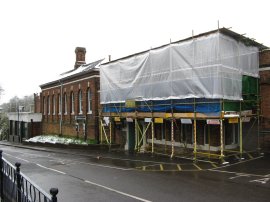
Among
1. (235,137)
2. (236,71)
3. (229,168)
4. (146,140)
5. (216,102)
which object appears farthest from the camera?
(146,140)

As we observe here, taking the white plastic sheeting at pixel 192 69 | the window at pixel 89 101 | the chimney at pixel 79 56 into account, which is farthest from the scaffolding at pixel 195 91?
the chimney at pixel 79 56

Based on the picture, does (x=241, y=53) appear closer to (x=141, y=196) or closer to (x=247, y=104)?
(x=247, y=104)

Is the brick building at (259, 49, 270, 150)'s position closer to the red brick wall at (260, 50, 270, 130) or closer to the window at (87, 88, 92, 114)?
the red brick wall at (260, 50, 270, 130)

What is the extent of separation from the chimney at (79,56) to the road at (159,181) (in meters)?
27.2

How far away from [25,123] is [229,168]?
37.8 metres

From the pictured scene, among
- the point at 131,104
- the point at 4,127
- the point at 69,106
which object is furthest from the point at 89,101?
the point at 4,127

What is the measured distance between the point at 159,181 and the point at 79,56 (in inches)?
1341

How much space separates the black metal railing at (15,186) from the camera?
20.8 feet

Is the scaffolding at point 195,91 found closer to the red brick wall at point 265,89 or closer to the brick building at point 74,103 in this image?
the red brick wall at point 265,89

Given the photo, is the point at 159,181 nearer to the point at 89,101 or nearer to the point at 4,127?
the point at 89,101

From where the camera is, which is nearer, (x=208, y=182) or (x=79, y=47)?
(x=208, y=182)

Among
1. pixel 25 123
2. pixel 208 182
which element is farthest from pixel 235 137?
pixel 25 123

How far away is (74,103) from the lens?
34062 millimetres

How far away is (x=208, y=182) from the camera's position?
12.1 meters
